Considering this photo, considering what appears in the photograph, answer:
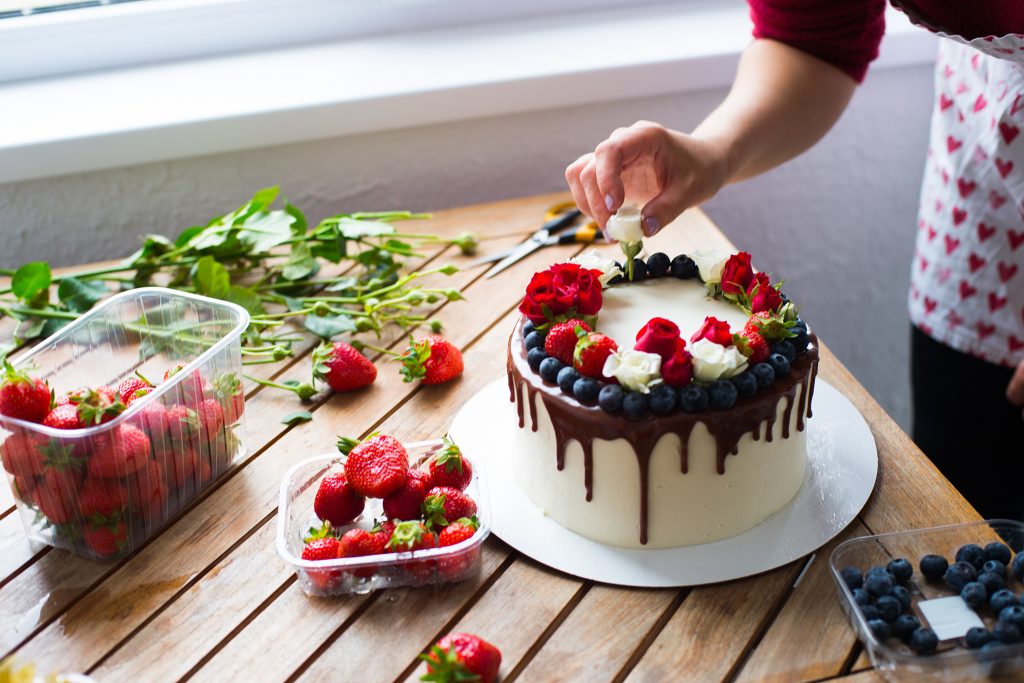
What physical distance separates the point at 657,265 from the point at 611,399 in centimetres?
28

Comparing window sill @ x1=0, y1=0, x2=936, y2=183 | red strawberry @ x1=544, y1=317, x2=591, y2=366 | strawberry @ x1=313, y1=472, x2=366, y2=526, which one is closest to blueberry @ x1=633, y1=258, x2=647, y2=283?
red strawberry @ x1=544, y1=317, x2=591, y2=366

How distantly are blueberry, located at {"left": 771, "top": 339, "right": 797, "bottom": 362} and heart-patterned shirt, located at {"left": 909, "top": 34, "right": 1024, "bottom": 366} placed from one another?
59 centimetres

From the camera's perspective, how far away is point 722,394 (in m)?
0.94

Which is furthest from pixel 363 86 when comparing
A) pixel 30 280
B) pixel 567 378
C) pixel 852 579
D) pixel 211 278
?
pixel 852 579

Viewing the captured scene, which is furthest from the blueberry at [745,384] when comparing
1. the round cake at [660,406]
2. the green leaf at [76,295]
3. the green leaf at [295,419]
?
the green leaf at [76,295]

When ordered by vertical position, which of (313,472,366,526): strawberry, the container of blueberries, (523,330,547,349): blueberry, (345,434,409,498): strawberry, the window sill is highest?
the window sill

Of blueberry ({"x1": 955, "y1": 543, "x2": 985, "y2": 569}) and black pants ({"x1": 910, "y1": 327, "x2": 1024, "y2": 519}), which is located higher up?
blueberry ({"x1": 955, "y1": 543, "x2": 985, "y2": 569})

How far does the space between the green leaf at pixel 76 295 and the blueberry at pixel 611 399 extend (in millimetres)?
879

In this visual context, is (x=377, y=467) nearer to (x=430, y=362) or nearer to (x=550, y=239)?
(x=430, y=362)

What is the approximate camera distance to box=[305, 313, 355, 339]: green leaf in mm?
1400

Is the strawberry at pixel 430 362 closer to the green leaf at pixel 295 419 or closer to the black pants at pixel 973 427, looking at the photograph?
the green leaf at pixel 295 419

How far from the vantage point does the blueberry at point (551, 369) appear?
A: 1006 millimetres

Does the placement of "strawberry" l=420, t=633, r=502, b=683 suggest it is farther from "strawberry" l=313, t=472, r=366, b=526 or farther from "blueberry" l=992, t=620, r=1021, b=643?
"blueberry" l=992, t=620, r=1021, b=643

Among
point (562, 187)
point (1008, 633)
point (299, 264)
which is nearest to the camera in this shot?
point (1008, 633)
